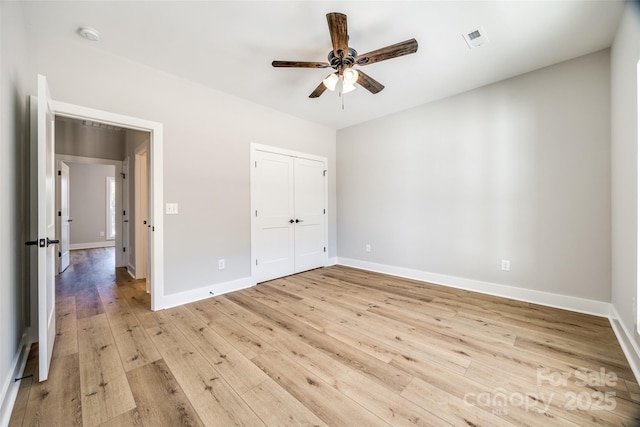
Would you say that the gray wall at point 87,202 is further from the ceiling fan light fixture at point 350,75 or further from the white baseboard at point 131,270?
the ceiling fan light fixture at point 350,75

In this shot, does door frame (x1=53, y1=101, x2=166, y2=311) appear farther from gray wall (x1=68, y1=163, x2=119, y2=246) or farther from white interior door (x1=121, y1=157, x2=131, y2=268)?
gray wall (x1=68, y1=163, x2=119, y2=246)

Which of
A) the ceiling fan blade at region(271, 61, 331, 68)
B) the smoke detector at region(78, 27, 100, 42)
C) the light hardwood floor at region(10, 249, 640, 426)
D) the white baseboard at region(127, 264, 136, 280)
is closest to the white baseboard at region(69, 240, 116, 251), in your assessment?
the white baseboard at region(127, 264, 136, 280)

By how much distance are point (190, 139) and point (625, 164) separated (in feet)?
13.5

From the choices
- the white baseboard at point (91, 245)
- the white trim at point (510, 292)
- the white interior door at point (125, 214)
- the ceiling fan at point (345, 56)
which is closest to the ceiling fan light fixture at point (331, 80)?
the ceiling fan at point (345, 56)

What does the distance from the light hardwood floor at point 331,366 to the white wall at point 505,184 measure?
52cm

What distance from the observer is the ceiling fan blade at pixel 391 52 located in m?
1.86

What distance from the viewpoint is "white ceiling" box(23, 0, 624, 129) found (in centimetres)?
188

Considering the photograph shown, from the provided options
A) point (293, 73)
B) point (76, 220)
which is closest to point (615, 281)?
point (293, 73)

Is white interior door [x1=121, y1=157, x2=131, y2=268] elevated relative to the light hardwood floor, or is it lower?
elevated

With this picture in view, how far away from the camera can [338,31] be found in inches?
70.7

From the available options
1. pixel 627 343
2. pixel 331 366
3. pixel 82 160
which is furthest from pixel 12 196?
pixel 627 343

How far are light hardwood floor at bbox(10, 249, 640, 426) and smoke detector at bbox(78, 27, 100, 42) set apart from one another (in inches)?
102

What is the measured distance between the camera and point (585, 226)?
8.33 ft

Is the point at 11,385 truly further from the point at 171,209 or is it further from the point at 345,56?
the point at 345,56
